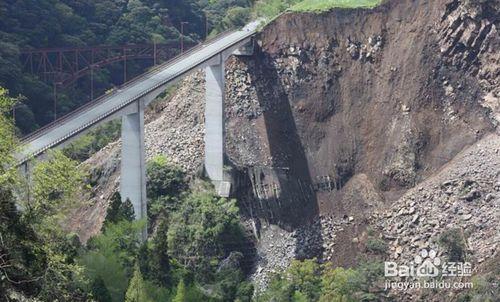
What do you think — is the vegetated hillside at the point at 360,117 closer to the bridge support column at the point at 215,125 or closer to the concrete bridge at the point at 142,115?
the bridge support column at the point at 215,125

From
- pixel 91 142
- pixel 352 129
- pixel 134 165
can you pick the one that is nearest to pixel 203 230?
pixel 134 165

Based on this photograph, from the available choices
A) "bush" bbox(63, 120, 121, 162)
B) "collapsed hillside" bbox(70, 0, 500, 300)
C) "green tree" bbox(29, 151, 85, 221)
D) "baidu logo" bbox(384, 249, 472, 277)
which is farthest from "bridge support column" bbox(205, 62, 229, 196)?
"green tree" bbox(29, 151, 85, 221)

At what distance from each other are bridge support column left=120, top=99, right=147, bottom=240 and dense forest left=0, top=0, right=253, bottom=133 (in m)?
13.9

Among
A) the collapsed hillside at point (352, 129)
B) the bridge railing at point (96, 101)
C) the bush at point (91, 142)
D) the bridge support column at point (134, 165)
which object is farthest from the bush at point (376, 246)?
the bush at point (91, 142)

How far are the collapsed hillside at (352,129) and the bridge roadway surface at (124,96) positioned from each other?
1.97 m

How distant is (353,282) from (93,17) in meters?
34.5

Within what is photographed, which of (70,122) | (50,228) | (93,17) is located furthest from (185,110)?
(50,228)

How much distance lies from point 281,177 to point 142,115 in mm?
9958

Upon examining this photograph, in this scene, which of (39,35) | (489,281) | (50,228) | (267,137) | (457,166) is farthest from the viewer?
(39,35)

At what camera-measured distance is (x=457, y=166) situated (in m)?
49.4

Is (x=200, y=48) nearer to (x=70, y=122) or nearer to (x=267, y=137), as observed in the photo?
(x=267, y=137)

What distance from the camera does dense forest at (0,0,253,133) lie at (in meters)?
61.6

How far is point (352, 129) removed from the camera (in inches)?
2128

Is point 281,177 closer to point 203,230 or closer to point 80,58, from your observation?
point 203,230
